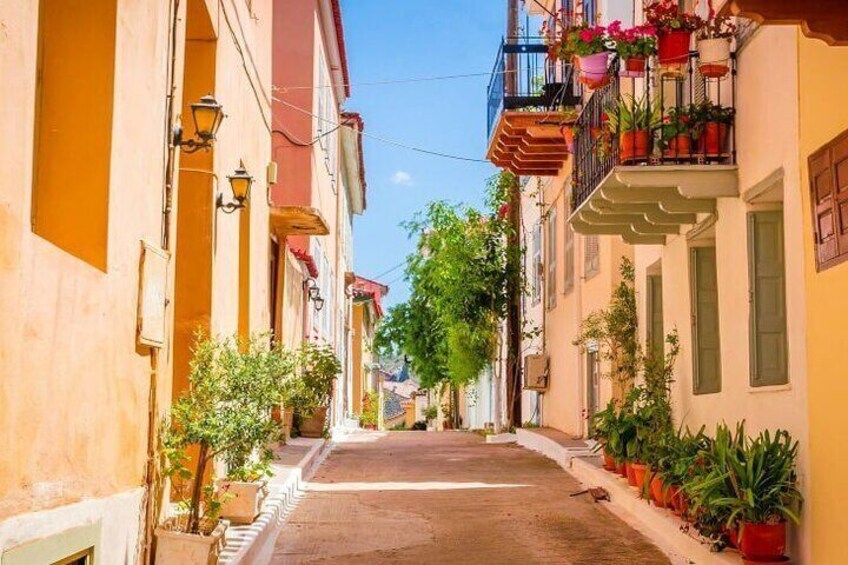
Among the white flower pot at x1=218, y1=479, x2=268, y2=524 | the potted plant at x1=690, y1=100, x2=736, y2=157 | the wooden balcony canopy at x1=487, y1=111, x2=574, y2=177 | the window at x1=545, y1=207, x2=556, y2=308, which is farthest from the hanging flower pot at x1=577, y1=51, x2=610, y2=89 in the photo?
the window at x1=545, y1=207, x2=556, y2=308

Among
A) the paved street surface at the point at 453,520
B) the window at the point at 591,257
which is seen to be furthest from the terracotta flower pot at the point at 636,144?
the window at the point at 591,257

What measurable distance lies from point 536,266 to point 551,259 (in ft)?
7.39

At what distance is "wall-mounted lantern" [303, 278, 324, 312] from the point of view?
22.7 meters

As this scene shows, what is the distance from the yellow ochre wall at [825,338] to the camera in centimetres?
717

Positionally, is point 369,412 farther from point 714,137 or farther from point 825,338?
point 825,338

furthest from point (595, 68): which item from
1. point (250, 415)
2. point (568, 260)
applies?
point (568, 260)

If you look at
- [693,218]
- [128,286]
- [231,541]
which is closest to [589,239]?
[693,218]

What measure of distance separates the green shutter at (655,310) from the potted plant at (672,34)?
4217 millimetres

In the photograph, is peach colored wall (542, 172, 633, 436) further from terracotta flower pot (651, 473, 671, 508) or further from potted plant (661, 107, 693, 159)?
potted plant (661, 107, 693, 159)

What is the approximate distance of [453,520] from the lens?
11.3 meters

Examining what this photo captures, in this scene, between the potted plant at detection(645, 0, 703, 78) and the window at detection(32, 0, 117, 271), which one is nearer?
the window at detection(32, 0, 117, 271)

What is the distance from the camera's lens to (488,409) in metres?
35.6

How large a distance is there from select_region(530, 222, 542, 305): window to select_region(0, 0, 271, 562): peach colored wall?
16.7 metres

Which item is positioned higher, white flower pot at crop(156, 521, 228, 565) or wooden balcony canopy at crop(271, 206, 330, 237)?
wooden balcony canopy at crop(271, 206, 330, 237)
